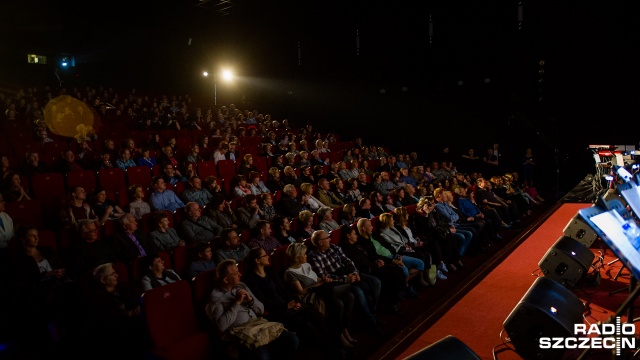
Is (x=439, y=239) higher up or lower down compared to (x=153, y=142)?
lower down

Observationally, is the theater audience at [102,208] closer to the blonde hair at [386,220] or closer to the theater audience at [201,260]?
the theater audience at [201,260]

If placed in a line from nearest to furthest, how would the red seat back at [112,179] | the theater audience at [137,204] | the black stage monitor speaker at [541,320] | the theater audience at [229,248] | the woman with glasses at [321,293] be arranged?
the black stage monitor speaker at [541,320] → the woman with glasses at [321,293] → the theater audience at [229,248] → the theater audience at [137,204] → the red seat back at [112,179]

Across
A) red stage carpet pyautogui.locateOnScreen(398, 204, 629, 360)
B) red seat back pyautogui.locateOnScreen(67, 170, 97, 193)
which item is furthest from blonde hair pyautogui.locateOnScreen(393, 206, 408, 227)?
red seat back pyautogui.locateOnScreen(67, 170, 97, 193)

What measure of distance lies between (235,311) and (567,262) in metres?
2.43

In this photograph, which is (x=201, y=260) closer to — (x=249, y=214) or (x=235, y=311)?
(x=235, y=311)

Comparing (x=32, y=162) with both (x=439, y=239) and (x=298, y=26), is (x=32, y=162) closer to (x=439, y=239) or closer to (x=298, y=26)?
(x=439, y=239)

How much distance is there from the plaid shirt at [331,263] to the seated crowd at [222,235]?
0.01 m

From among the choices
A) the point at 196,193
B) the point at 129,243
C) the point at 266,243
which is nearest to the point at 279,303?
the point at 266,243

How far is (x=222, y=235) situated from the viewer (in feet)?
12.8

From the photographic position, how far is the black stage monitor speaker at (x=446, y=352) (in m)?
1.55

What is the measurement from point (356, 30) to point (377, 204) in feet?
22.0

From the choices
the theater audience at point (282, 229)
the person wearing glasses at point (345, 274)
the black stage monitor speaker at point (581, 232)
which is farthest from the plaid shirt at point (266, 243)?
the black stage monitor speaker at point (581, 232)

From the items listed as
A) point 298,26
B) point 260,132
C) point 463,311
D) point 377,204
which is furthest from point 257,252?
point 298,26

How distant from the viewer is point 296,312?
3213 millimetres
